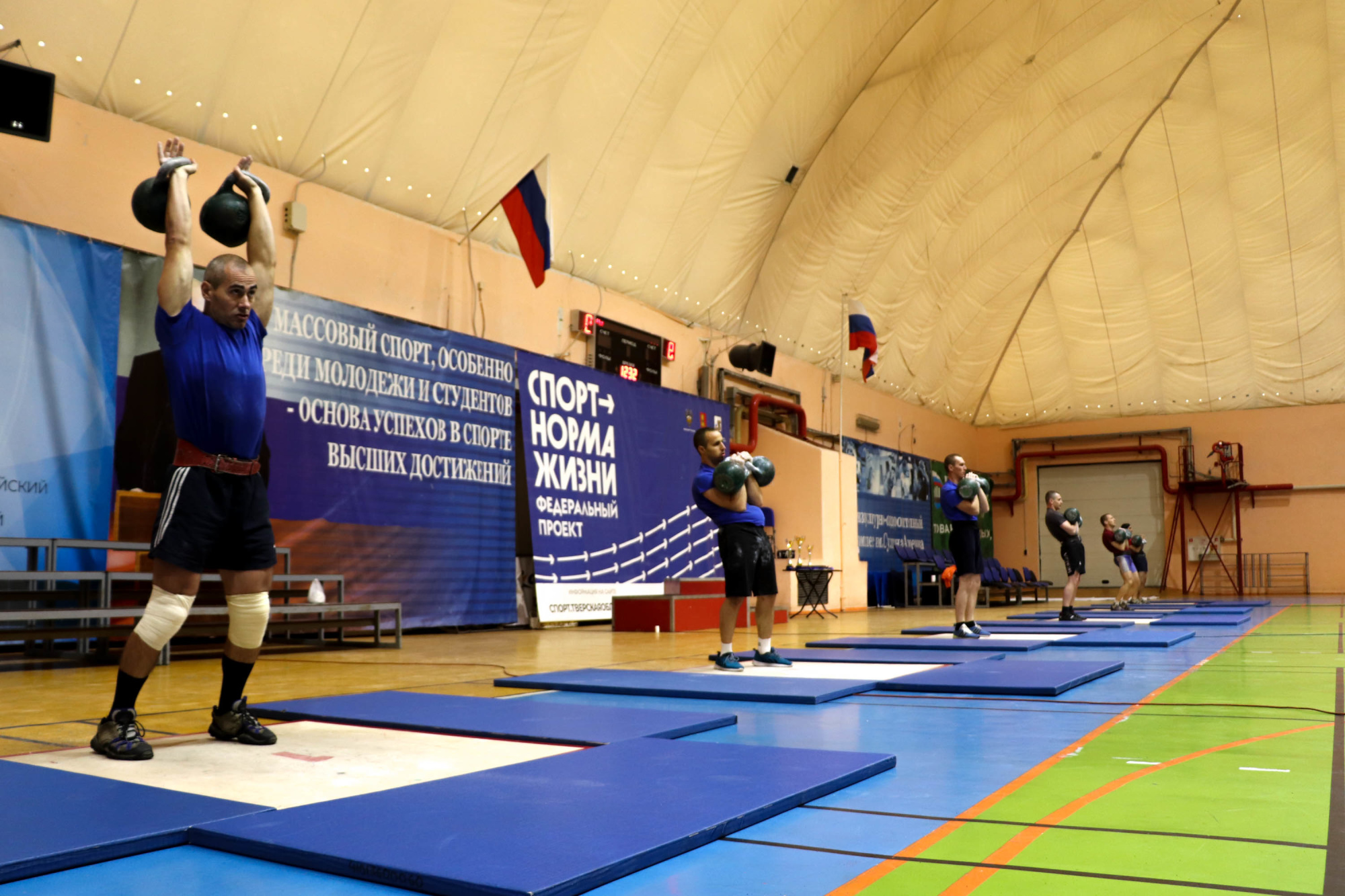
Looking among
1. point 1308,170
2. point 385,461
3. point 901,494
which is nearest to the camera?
point 385,461

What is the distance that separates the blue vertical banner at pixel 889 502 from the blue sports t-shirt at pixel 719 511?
11818 mm

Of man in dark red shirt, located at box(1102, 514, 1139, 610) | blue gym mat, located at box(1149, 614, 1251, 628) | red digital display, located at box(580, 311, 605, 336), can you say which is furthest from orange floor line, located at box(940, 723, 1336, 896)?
man in dark red shirt, located at box(1102, 514, 1139, 610)

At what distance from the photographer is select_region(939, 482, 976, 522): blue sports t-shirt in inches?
309

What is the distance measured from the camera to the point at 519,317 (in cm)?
1120

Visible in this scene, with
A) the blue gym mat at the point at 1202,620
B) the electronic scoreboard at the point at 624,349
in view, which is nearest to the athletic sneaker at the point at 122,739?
the blue gym mat at the point at 1202,620

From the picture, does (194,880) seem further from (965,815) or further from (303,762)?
(965,815)

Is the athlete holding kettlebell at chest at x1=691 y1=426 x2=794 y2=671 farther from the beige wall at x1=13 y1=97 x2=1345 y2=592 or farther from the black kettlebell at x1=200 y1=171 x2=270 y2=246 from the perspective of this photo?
the beige wall at x1=13 y1=97 x2=1345 y2=592

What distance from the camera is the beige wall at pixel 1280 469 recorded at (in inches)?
794

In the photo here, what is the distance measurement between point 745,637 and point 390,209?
5277mm

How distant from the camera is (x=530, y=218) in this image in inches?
404

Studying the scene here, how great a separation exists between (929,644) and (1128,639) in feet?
5.41

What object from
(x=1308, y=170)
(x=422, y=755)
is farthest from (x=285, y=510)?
(x=1308, y=170)

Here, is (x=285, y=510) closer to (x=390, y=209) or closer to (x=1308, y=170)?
(x=390, y=209)

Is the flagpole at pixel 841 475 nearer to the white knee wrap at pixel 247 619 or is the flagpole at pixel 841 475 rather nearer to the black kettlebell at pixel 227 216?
the white knee wrap at pixel 247 619
